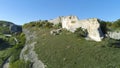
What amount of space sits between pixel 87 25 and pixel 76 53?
456 inches

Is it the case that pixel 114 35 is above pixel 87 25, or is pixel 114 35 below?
below

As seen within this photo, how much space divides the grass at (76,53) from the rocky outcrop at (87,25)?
1.99 metres

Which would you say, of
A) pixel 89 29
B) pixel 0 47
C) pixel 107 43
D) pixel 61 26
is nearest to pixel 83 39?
pixel 89 29

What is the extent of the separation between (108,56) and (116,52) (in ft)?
7.41

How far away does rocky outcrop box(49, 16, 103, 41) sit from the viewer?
4500cm

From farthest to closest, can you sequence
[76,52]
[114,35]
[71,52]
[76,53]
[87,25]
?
[87,25] < [114,35] < [71,52] < [76,52] < [76,53]

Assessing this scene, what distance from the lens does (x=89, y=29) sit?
4731 centimetres

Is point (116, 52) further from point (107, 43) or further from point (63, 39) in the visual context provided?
point (63, 39)

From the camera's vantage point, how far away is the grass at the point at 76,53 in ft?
111

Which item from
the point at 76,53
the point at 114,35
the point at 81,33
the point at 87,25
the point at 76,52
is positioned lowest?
the point at 76,53

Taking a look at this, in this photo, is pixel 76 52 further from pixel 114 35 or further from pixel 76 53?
pixel 114 35

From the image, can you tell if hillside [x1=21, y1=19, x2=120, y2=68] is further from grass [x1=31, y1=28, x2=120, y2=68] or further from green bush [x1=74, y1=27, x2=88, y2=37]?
green bush [x1=74, y1=27, x2=88, y2=37]

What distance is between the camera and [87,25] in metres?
48.6

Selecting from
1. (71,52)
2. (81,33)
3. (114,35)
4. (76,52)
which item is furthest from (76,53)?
(114,35)
